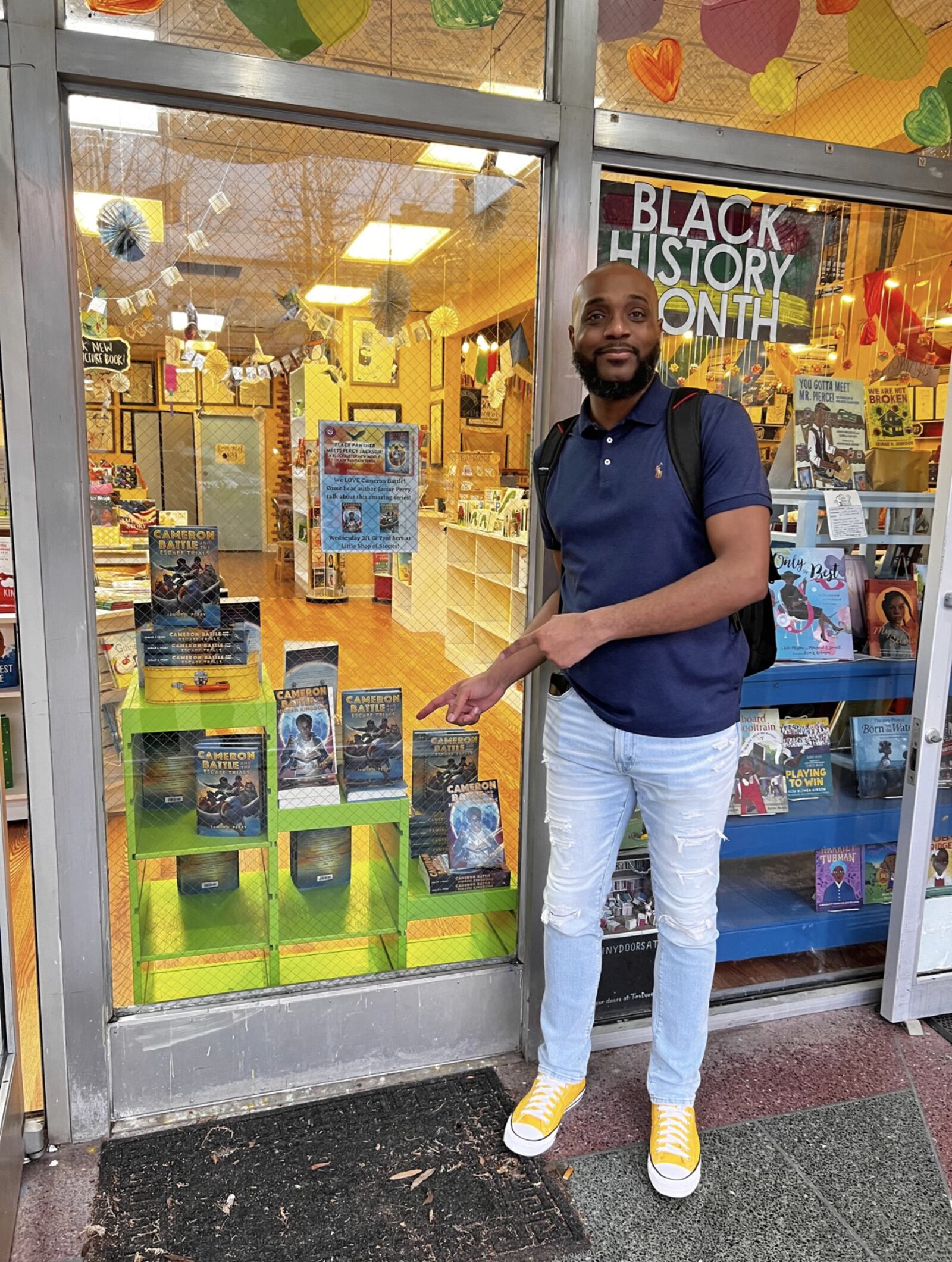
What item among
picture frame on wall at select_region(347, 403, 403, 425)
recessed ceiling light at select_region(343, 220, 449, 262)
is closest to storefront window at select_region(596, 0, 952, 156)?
recessed ceiling light at select_region(343, 220, 449, 262)

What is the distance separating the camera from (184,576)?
2.12 meters

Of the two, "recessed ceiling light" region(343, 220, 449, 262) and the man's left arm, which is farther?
"recessed ceiling light" region(343, 220, 449, 262)

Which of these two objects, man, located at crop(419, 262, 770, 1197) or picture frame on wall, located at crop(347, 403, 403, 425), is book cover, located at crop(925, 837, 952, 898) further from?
picture frame on wall, located at crop(347, 403, 403, 425)

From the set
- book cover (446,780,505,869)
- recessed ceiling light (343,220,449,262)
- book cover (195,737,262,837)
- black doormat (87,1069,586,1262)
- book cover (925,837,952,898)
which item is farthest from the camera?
book cover (925,837,952,898)

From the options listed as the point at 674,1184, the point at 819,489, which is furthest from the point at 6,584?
the point at 674,1184

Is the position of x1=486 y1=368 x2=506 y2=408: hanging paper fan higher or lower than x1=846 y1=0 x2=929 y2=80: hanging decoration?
lower

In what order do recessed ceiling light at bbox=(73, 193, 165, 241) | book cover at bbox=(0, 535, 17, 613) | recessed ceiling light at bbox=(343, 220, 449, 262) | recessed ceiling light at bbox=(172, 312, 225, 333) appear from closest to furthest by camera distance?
recessed ceiling light at bbox=(73, 193, 165, 241) → recessed ceiling light at bbox=(172, 312, 225, 333) → recessed ceiling light at bbox=(343, 220, 449, 262) → book cover at bbox=(0, 535, 17, 613)

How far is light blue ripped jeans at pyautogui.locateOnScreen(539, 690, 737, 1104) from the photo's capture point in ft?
6.13

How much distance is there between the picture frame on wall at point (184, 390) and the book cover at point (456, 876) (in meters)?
1.32

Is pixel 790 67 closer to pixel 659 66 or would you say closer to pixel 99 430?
pixel 659 66

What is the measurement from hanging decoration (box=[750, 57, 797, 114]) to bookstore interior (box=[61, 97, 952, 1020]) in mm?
198

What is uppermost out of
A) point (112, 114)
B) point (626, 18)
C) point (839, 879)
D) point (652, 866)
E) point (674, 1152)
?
point (626, 18)

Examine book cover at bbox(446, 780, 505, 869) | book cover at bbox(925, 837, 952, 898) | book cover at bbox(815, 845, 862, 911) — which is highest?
book cover at bbox(446, 780, 505, 869)

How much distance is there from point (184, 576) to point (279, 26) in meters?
1.19
